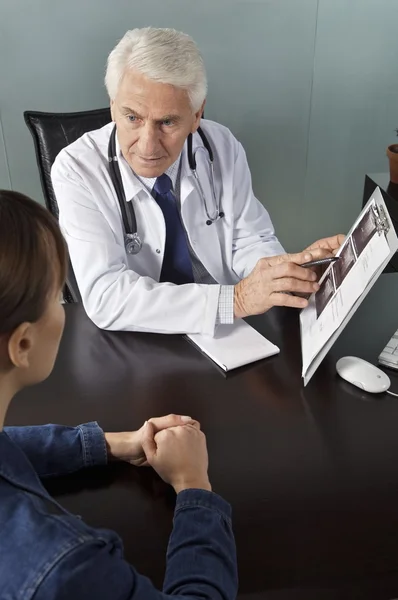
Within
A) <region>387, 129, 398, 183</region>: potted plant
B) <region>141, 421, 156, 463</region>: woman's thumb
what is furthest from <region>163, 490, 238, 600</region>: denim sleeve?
<region>387, 129, 398, 183</region>: potted plant

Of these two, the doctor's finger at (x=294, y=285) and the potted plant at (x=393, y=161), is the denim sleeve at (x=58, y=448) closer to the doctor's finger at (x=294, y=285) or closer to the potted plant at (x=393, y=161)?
the doctor's finger at (x=294, y=285)

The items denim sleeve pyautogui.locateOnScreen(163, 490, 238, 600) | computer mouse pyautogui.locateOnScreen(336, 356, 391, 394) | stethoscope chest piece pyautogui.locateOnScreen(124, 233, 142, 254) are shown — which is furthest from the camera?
stethoscope chest piece pyautogui.locateOnScreen(124, 233, 142, 254)

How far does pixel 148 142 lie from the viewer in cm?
143

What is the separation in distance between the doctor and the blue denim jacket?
55 centimetres

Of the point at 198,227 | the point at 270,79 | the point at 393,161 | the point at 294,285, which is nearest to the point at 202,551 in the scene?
the point at 294,285

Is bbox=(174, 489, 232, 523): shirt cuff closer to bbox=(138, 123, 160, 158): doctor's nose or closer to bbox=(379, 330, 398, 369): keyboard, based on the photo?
bbox=(379, 330, 398, 369): keyboard

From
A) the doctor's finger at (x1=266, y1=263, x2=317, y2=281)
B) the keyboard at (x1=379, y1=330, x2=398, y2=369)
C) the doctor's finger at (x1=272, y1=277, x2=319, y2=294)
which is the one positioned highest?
the doctor's finger at (x1=266, y1=263, x2=317, y2=281)

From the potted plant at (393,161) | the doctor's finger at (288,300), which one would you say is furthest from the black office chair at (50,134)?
the potted plant at (393,161)

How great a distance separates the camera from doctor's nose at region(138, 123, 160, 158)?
4.66 ft

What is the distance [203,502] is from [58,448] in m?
0.25

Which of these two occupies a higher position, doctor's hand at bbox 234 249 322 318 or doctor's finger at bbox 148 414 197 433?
doctor's hand at bbox 234 249 322 318

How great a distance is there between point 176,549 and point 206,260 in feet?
3.27

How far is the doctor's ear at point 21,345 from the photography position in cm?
63

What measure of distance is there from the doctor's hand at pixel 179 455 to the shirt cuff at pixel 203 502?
0.09ft
